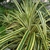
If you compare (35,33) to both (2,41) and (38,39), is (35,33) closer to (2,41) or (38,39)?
(38,39)

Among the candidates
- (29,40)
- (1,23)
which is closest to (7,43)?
(29,40)

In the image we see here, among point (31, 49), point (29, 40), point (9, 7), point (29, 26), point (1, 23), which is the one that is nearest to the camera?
point (31, 49)

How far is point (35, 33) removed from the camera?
2.43 metres

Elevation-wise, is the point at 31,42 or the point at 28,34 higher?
the point at 28,34

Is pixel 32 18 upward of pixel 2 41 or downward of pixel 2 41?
upward

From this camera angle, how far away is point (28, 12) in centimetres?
261

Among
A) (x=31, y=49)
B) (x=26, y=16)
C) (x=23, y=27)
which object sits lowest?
(x=31, y=49)

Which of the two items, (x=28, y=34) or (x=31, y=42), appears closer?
(x=31, y=42)

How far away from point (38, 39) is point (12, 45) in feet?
1.22

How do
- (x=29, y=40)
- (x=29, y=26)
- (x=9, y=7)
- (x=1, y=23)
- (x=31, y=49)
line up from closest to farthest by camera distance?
(x=31, y=49) < (x=29, y=40) < (x=29, y=26) < (x=1, y=23) < (x=9, y=7)

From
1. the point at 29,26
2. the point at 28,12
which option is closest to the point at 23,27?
the point at 29,26

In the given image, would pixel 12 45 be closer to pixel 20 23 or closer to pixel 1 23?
pixel 20 23

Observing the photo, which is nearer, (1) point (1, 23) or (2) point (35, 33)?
(2) point (35, 33)

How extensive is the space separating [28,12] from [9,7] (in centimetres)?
186
